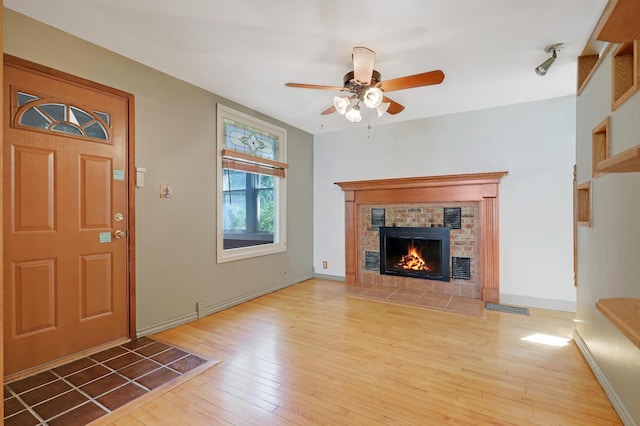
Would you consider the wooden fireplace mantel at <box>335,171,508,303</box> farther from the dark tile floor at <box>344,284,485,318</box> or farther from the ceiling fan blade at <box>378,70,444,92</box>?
the ceiling fan blade at <box>378,70,444,92</box>

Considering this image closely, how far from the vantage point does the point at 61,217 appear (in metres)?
2.41

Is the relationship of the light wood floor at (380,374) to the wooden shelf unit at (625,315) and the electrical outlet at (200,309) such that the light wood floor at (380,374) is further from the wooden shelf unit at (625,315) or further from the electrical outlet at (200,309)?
the wooden shelf unit at (625,315)

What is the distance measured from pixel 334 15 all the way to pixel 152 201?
2.32m

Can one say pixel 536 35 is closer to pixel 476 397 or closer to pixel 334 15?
pixel 334 15

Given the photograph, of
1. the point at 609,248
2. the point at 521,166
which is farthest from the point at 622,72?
the point at 521,166

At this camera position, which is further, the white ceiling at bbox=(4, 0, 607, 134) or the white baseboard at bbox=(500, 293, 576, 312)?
the white baseboard at bbox=(500, 293, 576, 312)

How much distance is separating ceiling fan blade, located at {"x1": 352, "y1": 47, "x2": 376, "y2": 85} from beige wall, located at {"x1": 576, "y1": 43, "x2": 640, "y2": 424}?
157cm

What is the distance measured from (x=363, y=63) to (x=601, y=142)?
184 centimetres

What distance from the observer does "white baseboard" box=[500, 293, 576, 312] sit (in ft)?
11.9

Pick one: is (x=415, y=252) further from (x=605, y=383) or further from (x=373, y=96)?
(x=373, y=96)

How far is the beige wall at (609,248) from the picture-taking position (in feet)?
5.51

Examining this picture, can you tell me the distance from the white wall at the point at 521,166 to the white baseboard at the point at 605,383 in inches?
45.8

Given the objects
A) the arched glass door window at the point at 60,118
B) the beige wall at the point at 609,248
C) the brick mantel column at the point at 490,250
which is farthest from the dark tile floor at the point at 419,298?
the arched glass door window at the point at 60,118

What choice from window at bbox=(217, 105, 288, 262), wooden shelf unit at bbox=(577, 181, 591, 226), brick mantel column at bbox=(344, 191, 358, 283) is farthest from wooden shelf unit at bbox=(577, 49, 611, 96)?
window at bbox=(217, 105, 288, 262)
